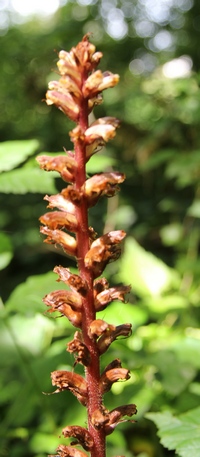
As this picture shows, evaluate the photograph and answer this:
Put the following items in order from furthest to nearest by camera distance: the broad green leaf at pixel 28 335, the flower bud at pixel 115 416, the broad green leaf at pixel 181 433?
the broad green leaf at pixel 28 335
the broad green leaf at pixel 181 433
the flower bud at pixel 115 416

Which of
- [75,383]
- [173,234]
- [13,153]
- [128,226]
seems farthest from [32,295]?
[128,226]

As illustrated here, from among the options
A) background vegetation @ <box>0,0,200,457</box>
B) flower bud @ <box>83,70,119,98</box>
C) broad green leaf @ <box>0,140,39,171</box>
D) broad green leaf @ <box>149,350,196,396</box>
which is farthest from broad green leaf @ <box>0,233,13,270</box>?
flower bud @ <box>83,70,119,98</box>

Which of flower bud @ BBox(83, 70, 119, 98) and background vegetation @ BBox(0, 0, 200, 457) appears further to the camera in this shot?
background vegetation @ BBox(0, 0, 200, 457)

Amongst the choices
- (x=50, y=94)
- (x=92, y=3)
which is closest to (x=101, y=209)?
(x=92, y=3)

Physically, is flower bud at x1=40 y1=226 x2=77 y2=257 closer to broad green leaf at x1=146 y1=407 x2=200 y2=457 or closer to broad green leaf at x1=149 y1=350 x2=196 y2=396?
broad green leaf at x1=146 y1=407 x2=200 y2=457

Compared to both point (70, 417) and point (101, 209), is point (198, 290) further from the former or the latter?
point (101, 209)

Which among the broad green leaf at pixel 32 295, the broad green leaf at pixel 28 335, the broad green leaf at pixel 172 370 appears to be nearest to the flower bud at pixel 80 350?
the broad green leaf at pixel 32 295

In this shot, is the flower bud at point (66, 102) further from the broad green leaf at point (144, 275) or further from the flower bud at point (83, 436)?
the broad green leaf at point (144, 275)

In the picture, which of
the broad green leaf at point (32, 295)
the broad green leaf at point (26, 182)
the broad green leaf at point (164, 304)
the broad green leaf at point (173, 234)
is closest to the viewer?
the broad green leaf at point (32, 295)
